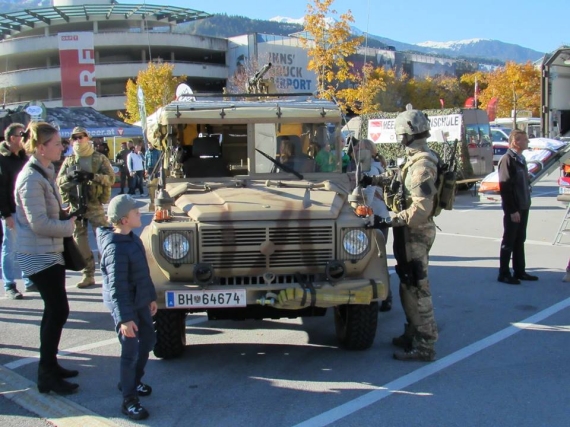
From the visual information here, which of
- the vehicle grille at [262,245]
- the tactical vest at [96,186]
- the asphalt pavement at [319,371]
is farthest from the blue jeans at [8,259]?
the vehicle grille at [262,245]

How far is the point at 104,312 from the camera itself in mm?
7062

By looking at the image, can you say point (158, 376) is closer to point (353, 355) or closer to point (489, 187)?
point (353, 355)

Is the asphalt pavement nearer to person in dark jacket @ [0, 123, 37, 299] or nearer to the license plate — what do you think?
the license plate

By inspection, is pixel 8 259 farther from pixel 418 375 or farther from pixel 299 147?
pixel 418 375

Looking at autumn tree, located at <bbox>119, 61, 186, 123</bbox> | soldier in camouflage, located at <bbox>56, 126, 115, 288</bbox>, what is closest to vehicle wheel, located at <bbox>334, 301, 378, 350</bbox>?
soldier in camouflage, located at <bbox>56, 126, 115, 288</bbox>

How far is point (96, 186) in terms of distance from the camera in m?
7.62

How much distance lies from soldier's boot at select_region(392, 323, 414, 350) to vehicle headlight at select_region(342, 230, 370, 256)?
3.04 feet

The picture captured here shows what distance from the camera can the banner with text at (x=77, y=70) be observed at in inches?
1479

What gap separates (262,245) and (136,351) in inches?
48.4

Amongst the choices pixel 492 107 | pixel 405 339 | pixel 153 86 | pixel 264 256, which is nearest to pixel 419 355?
pixel 405 339

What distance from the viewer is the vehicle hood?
488cm

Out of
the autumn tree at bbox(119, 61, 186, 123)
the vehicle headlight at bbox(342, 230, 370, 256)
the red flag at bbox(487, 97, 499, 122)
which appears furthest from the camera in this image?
the red flag at bbox(487, 97, 499, 122)

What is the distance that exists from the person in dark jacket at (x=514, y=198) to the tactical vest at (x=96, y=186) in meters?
4.80

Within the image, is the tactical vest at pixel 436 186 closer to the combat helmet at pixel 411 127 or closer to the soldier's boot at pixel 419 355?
the combat helmet at pixel 411 127
